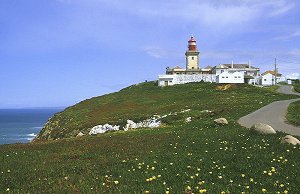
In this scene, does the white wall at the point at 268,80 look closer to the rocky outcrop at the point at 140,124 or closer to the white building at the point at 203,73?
the white building at the point at 203,73

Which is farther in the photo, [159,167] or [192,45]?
[192,45]

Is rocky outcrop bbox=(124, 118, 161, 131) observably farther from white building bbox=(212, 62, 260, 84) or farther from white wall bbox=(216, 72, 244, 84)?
white building bbox=(212, 62, 260, 84)

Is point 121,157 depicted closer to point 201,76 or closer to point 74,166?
point 74,166

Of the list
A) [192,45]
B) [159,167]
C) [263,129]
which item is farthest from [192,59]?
[159,167]

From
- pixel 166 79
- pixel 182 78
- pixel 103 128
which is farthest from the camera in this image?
pixel 182 78

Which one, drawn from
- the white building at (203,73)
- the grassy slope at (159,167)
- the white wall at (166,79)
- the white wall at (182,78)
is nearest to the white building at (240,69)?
the white building at (203,73)

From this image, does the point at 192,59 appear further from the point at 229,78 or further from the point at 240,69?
the point at 229,78

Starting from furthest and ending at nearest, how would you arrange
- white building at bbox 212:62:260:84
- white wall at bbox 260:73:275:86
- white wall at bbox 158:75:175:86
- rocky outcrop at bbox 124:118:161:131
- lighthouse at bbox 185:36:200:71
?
1. lighthouse at bbox 185:36:200:71
2. white wall at bbox 260:73:275:86
3. white building at bbox 212:62:260:84
4. white wall at bbox 158:75:175:86
5. rocky outcrop at bbox 124:118:161:131

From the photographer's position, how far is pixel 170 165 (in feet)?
60.0

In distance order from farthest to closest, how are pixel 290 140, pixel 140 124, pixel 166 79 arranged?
pixel 166 79 < pixel 140 124 < pixel 290 140

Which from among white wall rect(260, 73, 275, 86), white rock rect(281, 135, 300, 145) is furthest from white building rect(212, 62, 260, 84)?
white rock rect(281, 135, 300, 145)

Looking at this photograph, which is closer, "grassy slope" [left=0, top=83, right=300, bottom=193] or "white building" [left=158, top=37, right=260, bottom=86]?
"grassy slope" [left=0, top=83, right=300, bottom=193]

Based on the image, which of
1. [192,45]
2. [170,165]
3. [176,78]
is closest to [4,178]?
[170,165]

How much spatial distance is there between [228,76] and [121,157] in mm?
105488
